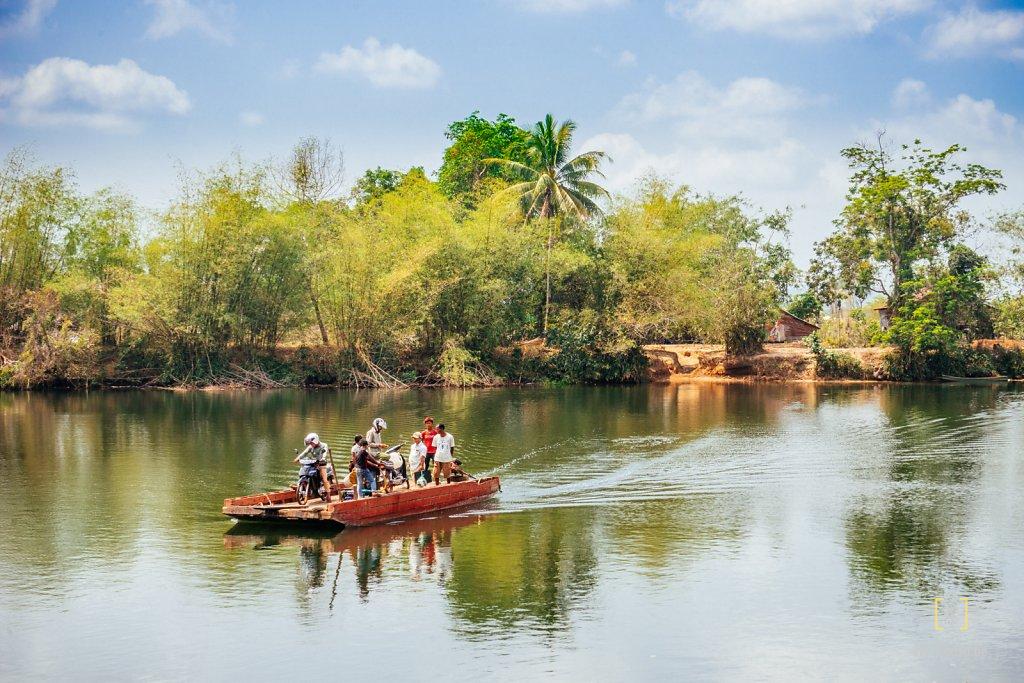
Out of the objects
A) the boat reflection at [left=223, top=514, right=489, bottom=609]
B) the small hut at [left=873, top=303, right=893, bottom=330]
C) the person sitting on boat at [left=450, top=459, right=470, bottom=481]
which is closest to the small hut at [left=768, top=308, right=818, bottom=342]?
the small hut at [left=873, top=303, right=893, bottom=330]

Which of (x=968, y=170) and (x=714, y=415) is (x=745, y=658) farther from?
(x=968, y=170)

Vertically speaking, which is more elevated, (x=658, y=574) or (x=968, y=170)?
(x=968, y=170)

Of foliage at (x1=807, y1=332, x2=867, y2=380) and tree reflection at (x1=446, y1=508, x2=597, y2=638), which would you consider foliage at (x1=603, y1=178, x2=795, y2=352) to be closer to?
foliage at (x1=807, y1=332, x2=867, y2=380)

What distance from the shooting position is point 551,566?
57.1 ft

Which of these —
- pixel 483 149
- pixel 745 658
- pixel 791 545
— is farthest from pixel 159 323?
pixel 745 658

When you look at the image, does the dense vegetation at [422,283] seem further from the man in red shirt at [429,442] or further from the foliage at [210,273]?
the man in red shirt at [429,442]

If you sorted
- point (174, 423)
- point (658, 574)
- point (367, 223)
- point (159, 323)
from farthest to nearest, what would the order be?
point (367, 223) < point (159, 323) < point (174, 423) < point (658, 574)

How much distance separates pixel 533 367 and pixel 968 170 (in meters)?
25.6

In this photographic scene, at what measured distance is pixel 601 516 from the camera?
21.2 meters

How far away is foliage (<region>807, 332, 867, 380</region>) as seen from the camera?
181 ft

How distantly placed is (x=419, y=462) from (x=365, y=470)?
6.11 ft

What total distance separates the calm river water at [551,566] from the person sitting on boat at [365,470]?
3.97 feet

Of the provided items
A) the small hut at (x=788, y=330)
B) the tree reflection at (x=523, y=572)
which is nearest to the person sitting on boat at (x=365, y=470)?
the tree reflection at (x=523, y=572)

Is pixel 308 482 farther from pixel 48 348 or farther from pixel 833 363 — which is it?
pixel 833 363
